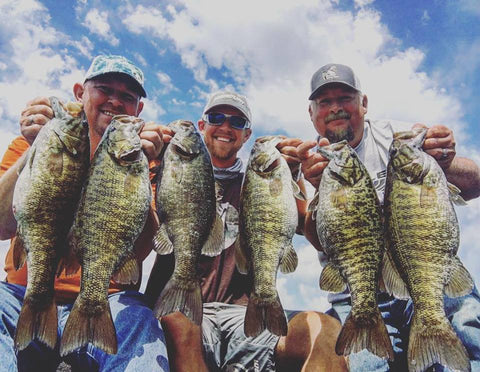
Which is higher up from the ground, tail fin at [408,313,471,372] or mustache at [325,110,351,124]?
mustache at [325,110,351,124]

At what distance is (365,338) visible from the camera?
3029mm

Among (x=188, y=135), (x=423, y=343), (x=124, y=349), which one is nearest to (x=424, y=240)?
(x=423, y=343)

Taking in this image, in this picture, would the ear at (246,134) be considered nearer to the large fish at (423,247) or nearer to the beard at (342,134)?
the beard at (342,134)

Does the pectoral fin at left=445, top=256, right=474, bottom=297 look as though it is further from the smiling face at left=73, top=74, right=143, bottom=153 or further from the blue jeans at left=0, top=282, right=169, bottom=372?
the smiling face at left=73, top=74, right=143, bottom=153

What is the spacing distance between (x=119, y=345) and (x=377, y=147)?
14.9ft

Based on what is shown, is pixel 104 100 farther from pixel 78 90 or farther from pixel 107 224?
pixel 107 224

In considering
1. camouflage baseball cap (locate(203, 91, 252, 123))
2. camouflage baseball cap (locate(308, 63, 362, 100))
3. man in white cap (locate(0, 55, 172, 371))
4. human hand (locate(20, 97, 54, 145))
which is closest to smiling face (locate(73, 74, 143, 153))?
man in white cap (locate(0, 55, 172, 371))

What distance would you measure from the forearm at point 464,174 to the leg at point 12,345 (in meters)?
4.87

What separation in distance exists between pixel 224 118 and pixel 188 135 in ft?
8.20

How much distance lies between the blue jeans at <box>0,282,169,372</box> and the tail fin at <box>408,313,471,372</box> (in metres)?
2.13

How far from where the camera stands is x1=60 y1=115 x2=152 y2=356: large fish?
9.68 feet

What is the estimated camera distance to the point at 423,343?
3.02 metres

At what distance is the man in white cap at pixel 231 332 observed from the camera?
3.68m

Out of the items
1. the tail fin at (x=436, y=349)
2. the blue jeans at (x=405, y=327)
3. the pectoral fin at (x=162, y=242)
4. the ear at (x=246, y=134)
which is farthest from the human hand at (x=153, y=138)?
the blue jeans at (x=405, y=327)
